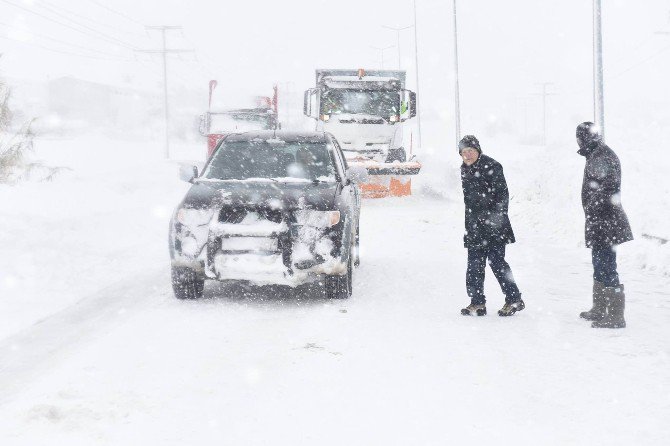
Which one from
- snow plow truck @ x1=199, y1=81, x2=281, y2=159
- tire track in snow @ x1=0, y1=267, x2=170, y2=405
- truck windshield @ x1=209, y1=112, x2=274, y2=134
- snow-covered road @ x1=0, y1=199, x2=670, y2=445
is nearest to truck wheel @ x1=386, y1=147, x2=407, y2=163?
snow plow truck @ x1=199, y1=81, x2=281, y2=159

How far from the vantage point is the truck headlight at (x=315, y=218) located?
22.7ft

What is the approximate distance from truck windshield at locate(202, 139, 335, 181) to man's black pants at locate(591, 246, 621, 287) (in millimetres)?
2864

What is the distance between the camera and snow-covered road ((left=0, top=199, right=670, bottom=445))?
13.0 ft

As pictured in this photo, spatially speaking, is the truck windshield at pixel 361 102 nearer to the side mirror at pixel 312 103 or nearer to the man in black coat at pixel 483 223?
the side mirror at pixel 312 103

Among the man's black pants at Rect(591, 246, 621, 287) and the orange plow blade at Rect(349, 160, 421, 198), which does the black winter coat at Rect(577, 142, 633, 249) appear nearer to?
the man's black pants at Rect(591, 246, 621, 287)

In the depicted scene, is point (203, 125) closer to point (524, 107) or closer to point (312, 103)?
point (312, 103)

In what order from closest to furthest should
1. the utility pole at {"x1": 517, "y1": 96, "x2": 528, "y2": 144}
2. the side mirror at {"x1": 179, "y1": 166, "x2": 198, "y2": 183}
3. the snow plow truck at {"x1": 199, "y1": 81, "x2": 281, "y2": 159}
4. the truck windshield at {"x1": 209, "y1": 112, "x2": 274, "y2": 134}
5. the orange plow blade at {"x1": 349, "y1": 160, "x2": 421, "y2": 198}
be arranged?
1. the side mirror at {"x1": 179, "y1": 166, "x2": 198, "y2": 183}
2. the orange plow blade at {"x1": 349, "y1": 160, "x2": 421, "y2": 198}
3. the snow plow truck at {"x1": 199, "y1": 81, "x2": 281, "y2": 159}
4. the truck windshield at {"x1": 209, "y1": 112, "x2": 274, "y2": 134}
5. the utility pole at {"x1": 517, "y1": 96, "x2": 528, "y2": 144}

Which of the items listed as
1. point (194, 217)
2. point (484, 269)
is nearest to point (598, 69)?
point (484, 269)

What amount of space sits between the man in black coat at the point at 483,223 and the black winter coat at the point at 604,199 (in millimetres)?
747

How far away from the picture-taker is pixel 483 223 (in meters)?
6.74

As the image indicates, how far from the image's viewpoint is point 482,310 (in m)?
6.85

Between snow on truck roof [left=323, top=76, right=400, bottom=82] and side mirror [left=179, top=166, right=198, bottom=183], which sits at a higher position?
snow on truck roof [left=323, top=76, right=400, bottom=82]

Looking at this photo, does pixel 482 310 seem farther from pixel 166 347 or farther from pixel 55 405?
pixel 55 405

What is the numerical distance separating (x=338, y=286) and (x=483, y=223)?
159 cm
